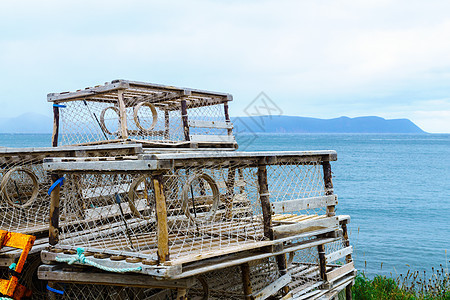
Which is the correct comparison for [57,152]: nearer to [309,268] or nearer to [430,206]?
[309,268]

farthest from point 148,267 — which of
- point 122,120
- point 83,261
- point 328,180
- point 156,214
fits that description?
point 328,180

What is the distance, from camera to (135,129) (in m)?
9.73

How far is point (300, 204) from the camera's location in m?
7.61

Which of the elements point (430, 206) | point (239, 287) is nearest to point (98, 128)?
point (239, 287)

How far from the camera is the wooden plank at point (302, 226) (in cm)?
734

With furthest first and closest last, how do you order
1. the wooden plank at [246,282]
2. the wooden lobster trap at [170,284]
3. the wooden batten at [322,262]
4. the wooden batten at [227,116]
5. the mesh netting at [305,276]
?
the wooden batten at [227,116]
the wooden batten at [322,262]
the mesh netting at [305,276]
the wooden plank at [246,282]
the wooden lobster trap at [170,284]

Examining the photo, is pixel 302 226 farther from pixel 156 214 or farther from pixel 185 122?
pixel 185 122

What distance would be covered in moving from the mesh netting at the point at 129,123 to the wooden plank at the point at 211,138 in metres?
0.04

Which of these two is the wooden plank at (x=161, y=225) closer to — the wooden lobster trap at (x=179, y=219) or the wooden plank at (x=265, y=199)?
the wooden lobster trap at (x=179, y=219)

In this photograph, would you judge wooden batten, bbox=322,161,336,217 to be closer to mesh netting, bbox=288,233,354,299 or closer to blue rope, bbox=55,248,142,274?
mesh netting, bbox=288,233,354,299

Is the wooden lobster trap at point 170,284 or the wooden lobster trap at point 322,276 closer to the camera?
the wooden lobster trap at point 170,284

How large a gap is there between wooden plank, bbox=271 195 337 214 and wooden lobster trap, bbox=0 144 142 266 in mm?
2413

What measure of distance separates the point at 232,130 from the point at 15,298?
18.2 feet

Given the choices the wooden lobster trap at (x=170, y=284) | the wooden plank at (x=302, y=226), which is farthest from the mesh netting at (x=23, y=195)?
the wooden plank at (x=302, y=226)
